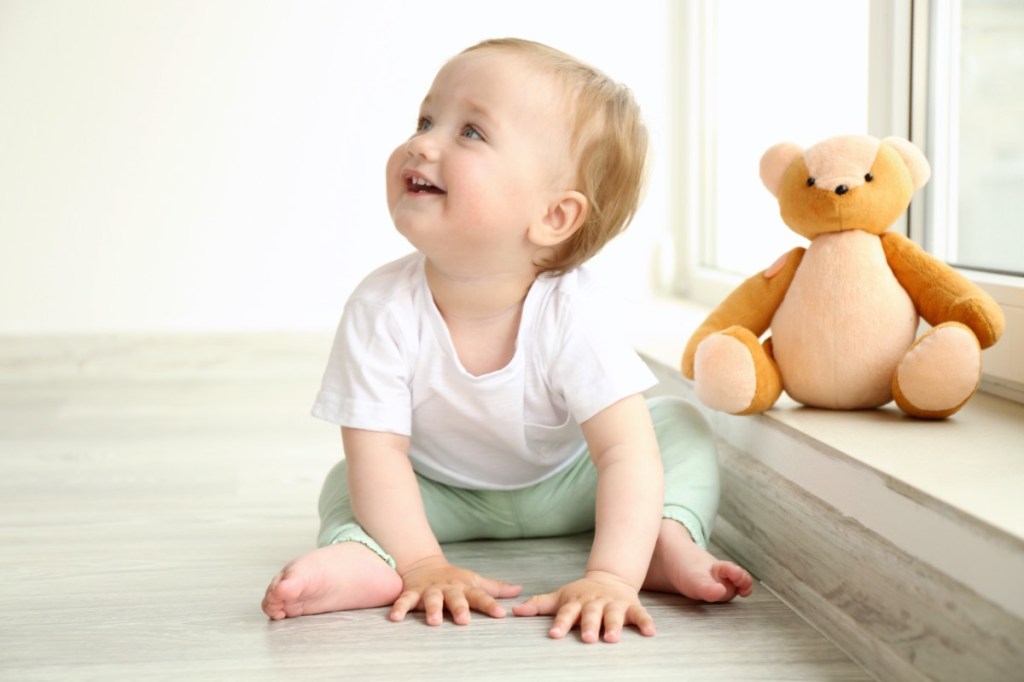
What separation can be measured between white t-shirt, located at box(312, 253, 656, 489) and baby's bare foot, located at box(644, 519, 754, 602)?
0.13m

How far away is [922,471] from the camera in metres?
0.81

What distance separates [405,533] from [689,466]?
27cm

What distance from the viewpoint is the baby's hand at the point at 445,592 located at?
0.91 m

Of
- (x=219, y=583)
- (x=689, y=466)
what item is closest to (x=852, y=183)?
(x=689, y=466)

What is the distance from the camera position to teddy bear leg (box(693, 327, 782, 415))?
1.02 meters

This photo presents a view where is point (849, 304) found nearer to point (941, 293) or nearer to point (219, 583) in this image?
point (941, 293)

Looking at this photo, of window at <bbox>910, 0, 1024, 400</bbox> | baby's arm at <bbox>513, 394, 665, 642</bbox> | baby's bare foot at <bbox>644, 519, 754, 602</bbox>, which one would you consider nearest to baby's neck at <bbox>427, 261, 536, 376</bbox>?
baby's arm at <bbox>513, 394, 665, 642</bbox>

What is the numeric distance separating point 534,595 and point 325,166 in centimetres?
137

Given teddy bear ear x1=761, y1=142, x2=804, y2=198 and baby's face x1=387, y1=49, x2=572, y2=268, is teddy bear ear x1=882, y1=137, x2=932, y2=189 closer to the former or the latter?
teddy bear ear x1=761, y1=142, x2=804, y2=198

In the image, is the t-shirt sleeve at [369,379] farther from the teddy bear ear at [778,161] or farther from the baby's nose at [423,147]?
the teddy bear ear at [778,161]

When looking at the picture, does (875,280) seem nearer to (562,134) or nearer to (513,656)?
(562,134)

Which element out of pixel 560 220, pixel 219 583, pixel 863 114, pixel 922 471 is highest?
pixel 863 114

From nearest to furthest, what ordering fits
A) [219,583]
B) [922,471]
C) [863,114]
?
[922,471] → [219,583] → [863,114]

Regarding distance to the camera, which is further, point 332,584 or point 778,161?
point 778,161
